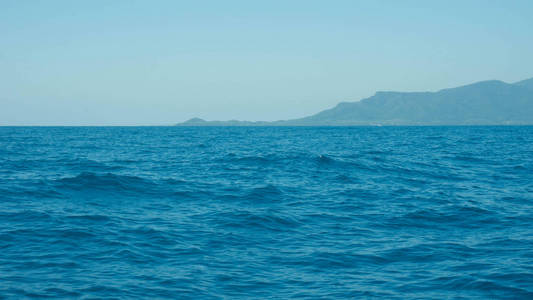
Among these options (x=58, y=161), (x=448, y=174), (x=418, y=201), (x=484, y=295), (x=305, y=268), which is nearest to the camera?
(x=484, y=295)

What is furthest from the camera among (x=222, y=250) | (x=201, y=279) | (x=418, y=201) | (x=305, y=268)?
(x=418, y=201)

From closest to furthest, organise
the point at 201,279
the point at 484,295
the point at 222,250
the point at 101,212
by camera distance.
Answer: the point at 484,295, the point at 201,279, the point at 222,250, the point at 101,212

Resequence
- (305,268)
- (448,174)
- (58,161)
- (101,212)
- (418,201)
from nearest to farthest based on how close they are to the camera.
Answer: (305,268) < (101,212) < (418,201) < (448,174) < (58,161)

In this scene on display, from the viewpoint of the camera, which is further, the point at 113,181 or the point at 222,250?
the point at 113,181

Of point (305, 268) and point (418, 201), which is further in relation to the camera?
point (418, 201)

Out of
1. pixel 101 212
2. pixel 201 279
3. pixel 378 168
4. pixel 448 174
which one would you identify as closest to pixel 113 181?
pixel 101 212

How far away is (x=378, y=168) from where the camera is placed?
104 ft

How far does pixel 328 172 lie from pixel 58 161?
20.3 meters

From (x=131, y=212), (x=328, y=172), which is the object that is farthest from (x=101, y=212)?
(x=328, y=172)

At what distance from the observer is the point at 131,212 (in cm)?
1741

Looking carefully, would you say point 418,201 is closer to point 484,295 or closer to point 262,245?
point 262,245

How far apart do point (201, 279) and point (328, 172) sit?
20.6 metres

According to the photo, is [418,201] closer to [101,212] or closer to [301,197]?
[301,197]

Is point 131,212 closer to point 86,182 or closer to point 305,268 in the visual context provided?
point 86,182
